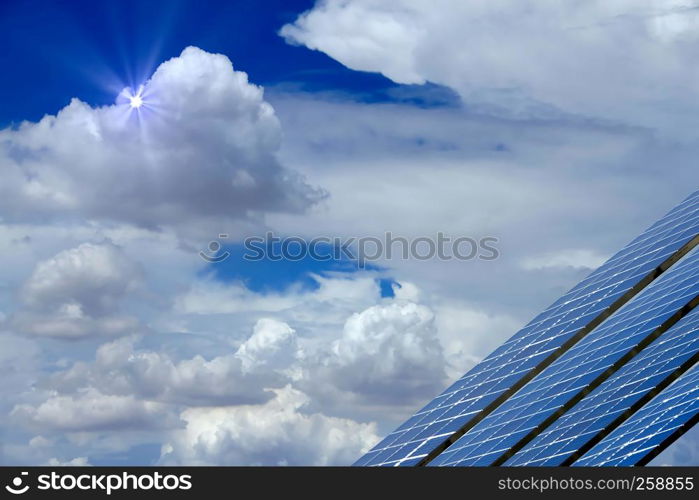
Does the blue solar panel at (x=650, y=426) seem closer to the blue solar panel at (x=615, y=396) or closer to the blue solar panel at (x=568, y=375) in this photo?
the blue solar panel at (x=615, y=396)

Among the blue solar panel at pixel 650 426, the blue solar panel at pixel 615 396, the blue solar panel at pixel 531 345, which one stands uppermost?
the blue solar panel at pixel 531 345

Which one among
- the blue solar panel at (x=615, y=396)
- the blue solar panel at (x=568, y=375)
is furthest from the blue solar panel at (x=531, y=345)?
the blue solar panel at (x=615, y=396)

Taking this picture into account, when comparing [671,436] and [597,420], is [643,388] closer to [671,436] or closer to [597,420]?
[597,420]

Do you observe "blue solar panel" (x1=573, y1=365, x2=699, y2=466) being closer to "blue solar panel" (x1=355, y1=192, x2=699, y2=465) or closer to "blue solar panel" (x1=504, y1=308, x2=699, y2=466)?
"blue solar panel" (x1=504, y1=308, x2=699, y2=466)

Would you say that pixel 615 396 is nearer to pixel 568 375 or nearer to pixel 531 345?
pixel 568 375
